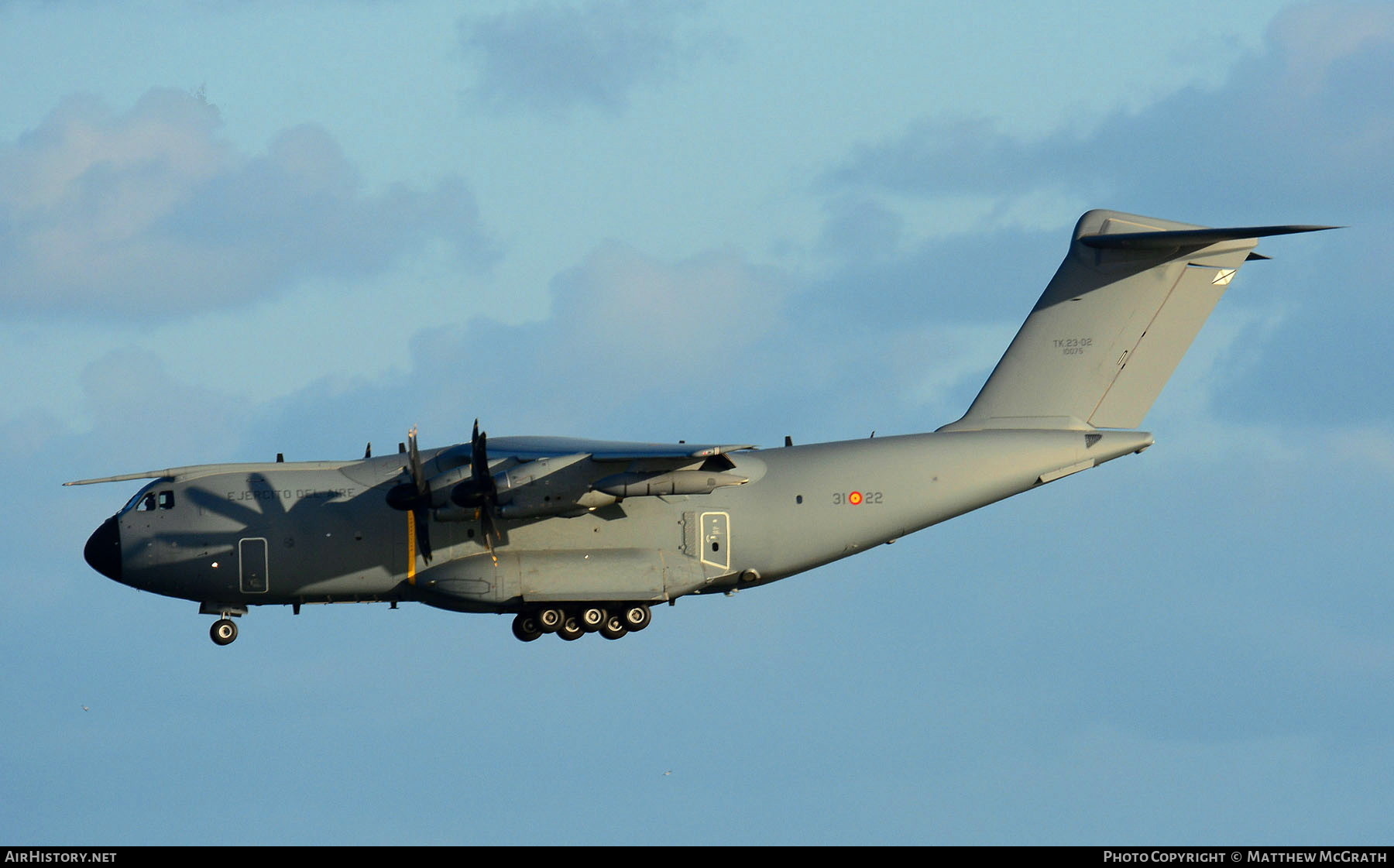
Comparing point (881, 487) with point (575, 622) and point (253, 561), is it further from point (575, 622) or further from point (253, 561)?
point (253, 561)

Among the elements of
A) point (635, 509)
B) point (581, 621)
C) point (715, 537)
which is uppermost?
point (635, 509)

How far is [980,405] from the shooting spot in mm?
34062

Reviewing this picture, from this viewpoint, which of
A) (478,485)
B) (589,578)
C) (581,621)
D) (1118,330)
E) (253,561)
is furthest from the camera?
(1118,330)

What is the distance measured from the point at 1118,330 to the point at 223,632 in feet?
50.8

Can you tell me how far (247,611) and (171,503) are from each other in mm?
2187

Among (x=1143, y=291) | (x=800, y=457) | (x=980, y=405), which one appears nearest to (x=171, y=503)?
(x=800, y=457)

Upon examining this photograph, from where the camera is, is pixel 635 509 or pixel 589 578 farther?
pixel 635 509

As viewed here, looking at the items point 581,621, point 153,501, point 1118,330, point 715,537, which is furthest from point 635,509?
point 1118,330

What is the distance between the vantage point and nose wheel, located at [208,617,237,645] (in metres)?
33.2

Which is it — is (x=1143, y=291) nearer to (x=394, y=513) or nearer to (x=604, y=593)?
(x=604, y=593)

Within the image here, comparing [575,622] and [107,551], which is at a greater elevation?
[107,551]

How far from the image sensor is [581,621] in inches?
1300

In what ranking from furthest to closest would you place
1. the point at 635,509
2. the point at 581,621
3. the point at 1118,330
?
the point at 1118,330 < the point at 581,621 < the point at 635,509
